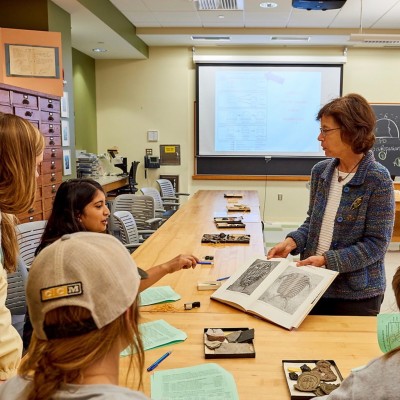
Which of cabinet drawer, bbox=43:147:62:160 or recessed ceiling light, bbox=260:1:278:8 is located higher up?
recessed ceiling light, bbox=260:1:278:8

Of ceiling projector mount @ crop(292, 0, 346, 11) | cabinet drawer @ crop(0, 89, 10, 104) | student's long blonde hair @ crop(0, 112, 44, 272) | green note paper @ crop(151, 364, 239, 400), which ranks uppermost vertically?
ceiling projector mount @ crop(292, 0, 346, 11)

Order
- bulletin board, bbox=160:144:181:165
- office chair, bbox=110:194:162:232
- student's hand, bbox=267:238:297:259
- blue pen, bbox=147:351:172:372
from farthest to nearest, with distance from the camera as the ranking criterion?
bulletin board, bbox=160:144:181:165
office chair, bbox=110:194:162:232
student's hand, bbox=267:238:297:259
blue pen, bbox=147:351:172:372

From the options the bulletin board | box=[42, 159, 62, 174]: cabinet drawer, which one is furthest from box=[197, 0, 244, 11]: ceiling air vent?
box=[42, 159, 62, 174]: cabinet drawer

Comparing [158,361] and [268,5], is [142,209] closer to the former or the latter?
[268,5]

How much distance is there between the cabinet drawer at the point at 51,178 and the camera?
4.08 metres

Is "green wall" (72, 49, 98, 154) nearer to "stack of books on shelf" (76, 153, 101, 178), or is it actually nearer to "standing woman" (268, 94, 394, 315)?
"stack of books on shelf" (76, 153, 101, 178)

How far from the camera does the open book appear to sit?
5.29ft

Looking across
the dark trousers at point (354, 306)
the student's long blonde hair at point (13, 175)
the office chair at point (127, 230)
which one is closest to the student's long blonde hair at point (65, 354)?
the student's long blonde hair at point (13, 175)

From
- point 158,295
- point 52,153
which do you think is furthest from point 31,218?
point 158,295

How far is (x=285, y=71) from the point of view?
714 centimetres

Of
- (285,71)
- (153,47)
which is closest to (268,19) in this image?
(285,71)

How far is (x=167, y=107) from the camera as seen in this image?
290 inches

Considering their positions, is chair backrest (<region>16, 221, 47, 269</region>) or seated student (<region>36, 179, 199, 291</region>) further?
chair backrest (<region>16, 221, 47, 269</region>)

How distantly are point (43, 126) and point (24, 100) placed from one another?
42 centimetres
